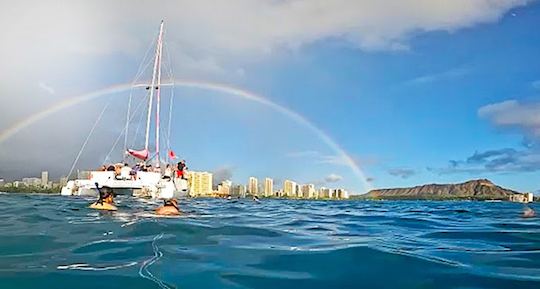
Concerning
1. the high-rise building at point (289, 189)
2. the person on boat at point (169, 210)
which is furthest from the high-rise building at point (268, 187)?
the person on boat at point (169, 210)

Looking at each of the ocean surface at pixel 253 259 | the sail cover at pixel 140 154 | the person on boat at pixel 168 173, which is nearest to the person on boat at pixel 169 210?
the ocean surface at pixel 253 259

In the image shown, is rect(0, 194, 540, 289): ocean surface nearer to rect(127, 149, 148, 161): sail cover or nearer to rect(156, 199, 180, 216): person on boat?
rect(156, 199, 180, 216): person on boat

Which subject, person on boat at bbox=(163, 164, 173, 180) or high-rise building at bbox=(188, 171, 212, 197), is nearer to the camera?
person on boat at bbox=(163, 164, 173, 180)

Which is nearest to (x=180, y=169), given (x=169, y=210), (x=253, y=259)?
(x=169, y=210)

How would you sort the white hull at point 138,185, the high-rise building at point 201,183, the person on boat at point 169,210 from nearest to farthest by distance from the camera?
the person on boat at point 169,210, the white hull at point 138,185, the high-rise building at point 201,183

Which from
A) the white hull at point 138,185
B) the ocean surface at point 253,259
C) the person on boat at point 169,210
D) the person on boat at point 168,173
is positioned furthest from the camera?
the person on boat at point 168,173

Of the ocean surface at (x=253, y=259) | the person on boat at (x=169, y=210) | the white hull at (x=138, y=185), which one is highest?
the white hull at (x=138, y=185)

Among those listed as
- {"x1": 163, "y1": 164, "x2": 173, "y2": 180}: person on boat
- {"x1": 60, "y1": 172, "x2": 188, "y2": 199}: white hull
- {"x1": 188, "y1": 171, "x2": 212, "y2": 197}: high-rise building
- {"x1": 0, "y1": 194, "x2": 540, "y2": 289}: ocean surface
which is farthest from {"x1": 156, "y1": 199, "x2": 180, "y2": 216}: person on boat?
{"x1": 188, "y1": 171, "x2": 212, "y2": 197}: high-rise building

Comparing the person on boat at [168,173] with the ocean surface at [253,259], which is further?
the person on boat at [168,173]

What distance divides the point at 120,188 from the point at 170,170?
21.0ft

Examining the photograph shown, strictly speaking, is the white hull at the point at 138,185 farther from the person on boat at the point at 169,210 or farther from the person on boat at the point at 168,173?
the person on boat at the point at 169,210

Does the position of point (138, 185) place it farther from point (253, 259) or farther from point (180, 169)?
point (253, 259)

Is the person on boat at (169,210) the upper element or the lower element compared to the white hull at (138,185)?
lower

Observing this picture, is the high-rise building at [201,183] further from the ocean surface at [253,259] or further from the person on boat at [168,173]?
the ocean surface at [253,259]
